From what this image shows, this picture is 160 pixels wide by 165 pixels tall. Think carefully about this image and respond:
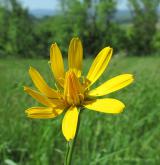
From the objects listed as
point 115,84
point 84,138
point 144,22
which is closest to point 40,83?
point 115,84

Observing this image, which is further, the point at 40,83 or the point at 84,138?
the point at 84,138

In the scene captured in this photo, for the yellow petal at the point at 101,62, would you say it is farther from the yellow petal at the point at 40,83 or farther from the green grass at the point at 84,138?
the green grass at the point at 84,138

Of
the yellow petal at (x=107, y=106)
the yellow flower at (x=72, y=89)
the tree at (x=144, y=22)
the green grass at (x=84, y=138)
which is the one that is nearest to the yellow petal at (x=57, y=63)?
the yellow flower at (x=72, y=89)

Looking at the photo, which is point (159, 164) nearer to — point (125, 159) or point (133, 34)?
point (125, 159)

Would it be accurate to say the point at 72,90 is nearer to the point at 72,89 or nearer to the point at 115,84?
the point at 72,89

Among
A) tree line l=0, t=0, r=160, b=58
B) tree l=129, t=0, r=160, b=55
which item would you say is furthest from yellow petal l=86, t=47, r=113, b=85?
tree l=129, t=0, r=160, b=55

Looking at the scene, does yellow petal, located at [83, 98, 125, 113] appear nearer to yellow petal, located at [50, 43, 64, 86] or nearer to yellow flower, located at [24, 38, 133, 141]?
yellow flower, located at [24, 38, 133, 141]
